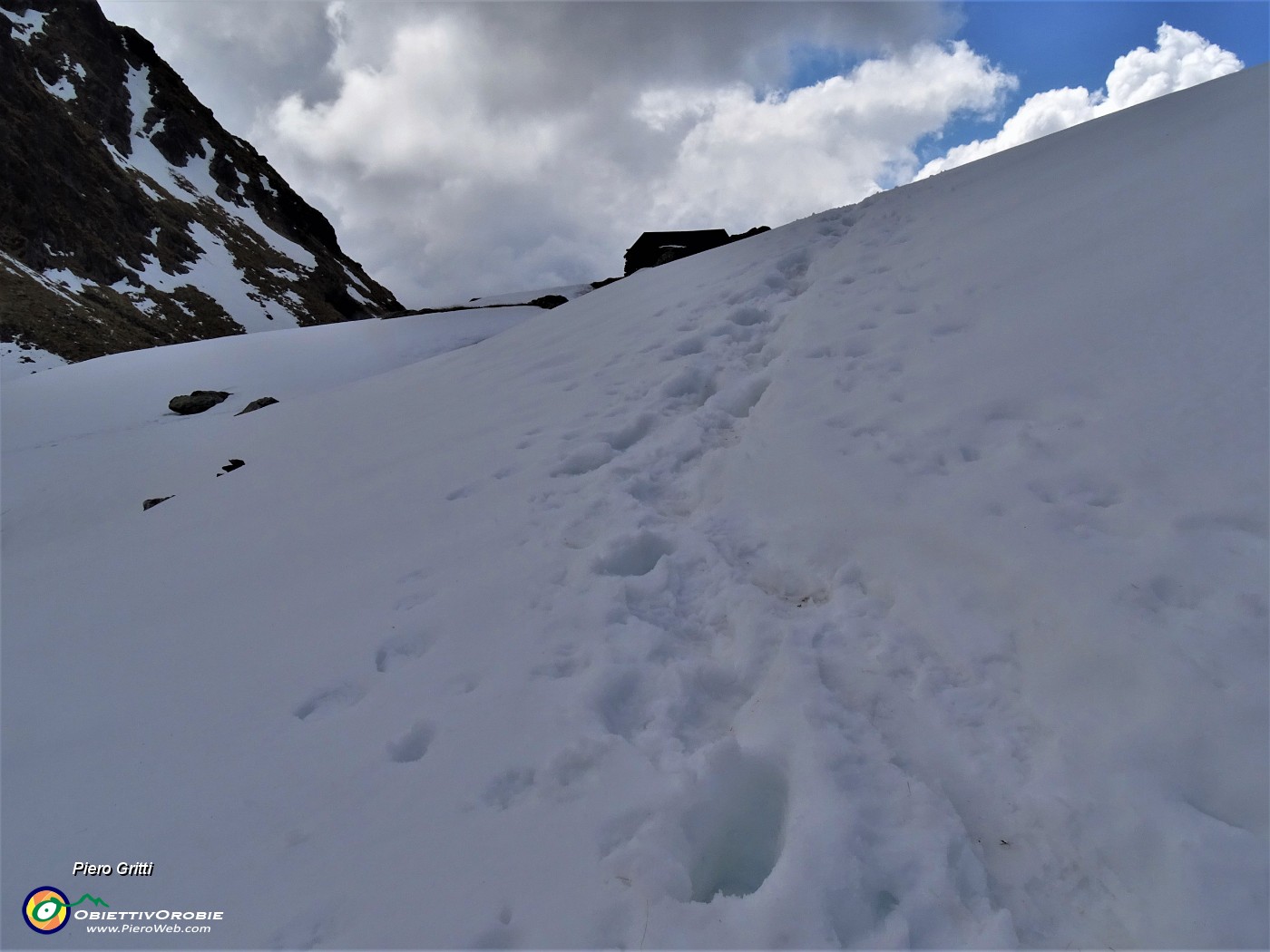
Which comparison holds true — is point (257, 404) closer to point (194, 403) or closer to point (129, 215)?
point (194, 403)

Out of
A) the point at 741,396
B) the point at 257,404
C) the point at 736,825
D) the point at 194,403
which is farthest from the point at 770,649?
the point at 194,403

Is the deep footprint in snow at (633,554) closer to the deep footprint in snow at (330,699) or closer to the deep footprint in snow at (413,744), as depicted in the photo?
the deep footprint in snow at (413,744)

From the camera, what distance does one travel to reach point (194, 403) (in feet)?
43.9

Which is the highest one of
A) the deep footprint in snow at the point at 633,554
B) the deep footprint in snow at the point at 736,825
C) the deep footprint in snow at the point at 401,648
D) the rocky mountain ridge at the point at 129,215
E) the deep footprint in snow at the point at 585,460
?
the rocky mountain ridge at the point at 129,215

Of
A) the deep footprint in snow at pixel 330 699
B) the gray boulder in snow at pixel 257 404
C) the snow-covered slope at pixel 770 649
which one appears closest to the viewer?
the snow-covered slope at pixel 770 649

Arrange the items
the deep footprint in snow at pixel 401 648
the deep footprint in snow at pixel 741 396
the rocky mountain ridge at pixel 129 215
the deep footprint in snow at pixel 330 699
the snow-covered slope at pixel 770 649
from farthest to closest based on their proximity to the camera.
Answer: the rocky mountain ridge at pixel 129 215, the deep footprint in snow at pixel 741 396, the deep footprint in snow at pixel 401 648, the deep footprint in snow at pixel 330 699, the snow-covered slope at pixel 770 649

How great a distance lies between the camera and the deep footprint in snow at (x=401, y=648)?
3.90m

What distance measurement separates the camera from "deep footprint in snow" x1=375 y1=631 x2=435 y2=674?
3896 mm

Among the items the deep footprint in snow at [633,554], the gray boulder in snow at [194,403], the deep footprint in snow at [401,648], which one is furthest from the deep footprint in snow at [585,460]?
the gray boulder in snow at [194,403]

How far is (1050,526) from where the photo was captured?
3418 millimetres

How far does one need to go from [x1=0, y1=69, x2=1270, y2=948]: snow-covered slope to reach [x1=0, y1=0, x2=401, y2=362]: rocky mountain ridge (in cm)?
3151

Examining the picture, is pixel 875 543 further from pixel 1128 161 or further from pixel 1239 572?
pixel 1128 161

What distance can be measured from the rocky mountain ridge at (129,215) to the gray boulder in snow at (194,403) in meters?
19.9

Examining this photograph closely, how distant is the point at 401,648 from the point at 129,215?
61.8m
